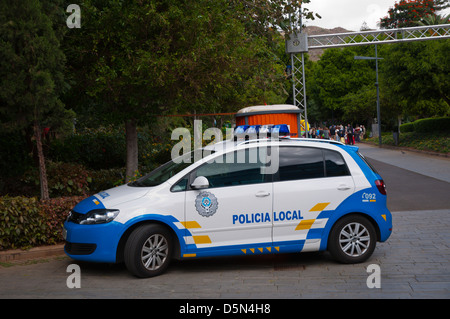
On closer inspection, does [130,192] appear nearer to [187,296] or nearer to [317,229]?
[187,296]

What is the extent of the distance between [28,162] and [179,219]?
639 centimetres

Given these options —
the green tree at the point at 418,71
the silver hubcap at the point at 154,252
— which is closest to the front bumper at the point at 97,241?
the silver hubcap at the point at 154,252

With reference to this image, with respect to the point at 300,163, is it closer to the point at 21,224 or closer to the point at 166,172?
the point at 166,172

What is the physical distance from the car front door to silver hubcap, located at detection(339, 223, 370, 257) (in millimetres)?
986

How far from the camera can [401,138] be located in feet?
129

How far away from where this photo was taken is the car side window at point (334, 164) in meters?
7.04

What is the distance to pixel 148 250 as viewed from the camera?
21.0 feet

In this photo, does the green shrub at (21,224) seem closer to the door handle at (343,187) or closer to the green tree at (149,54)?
the green tree at (149,54)

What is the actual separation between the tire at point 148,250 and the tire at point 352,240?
6.86ft

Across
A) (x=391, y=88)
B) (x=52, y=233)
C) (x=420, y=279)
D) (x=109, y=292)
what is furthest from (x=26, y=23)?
(x=391, y=88)

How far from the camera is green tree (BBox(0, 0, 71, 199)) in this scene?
8.09 metres

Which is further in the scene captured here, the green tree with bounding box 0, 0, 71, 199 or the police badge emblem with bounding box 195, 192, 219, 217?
the green tree with bounding box 0, 0, 71, 199

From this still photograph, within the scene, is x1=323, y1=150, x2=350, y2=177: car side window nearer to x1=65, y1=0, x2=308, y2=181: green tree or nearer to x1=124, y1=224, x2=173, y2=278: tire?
x1=124, y1=224, x2=173, y2=278: tire
